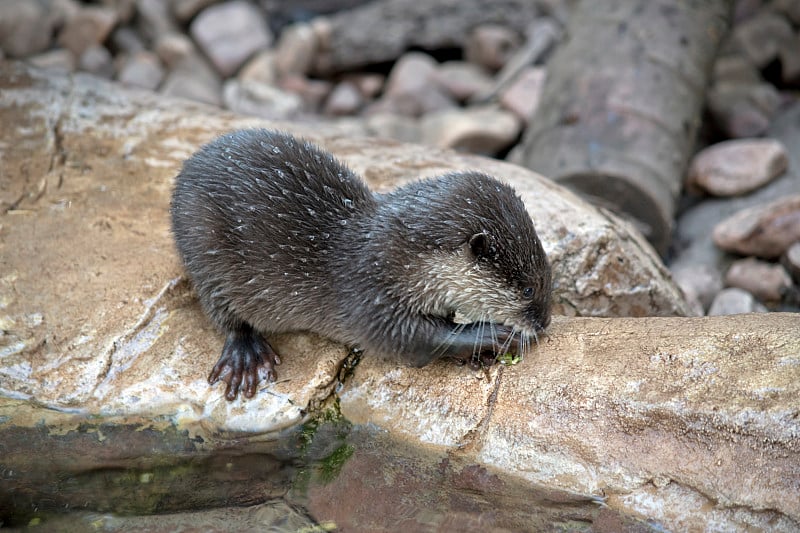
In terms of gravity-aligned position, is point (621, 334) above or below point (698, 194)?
above

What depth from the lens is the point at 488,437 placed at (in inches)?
102

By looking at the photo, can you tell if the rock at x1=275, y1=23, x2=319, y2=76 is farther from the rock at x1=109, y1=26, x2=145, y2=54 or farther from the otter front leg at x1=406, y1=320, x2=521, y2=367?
the otter front leg at x1=406, y1=320, x2=521, y2=367

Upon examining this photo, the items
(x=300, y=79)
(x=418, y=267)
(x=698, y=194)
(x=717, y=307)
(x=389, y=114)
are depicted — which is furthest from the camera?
(x=300, y=79)

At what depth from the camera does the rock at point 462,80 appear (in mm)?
6789

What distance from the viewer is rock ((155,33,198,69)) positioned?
7.08m

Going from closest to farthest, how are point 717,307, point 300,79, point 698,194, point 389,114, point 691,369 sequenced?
point 691,369
point 717,307
point 698,194
point 389,114
point 300,79

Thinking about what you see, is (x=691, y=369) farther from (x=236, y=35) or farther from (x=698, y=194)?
(x=236, y=35)

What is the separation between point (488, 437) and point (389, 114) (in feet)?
14.3

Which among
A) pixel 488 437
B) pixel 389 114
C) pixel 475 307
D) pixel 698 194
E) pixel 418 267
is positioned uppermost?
pixel 418 267


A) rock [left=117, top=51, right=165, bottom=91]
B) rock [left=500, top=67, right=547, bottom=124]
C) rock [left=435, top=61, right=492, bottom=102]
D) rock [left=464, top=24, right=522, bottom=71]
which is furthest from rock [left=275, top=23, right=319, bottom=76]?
rock [left=500, top=67, right=547, bottom=124]

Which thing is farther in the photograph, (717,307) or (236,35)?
(236,35)

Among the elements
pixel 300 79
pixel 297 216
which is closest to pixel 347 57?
pixel 300 79

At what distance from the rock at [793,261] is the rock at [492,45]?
328 centimetres

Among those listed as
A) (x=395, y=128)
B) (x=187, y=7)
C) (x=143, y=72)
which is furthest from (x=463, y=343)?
(x=187, y=7)
